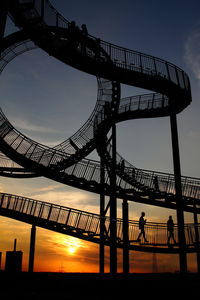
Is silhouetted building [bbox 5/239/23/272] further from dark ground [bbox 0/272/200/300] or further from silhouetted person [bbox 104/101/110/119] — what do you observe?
silhouetted person [bbox 104/101/110/119]

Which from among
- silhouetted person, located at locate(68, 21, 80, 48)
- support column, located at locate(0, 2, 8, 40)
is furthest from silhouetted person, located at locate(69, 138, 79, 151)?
support column, located at locate(0, 2, 8, 40)

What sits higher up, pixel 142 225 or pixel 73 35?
pixel 73 35

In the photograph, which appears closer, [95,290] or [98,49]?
[95,290]

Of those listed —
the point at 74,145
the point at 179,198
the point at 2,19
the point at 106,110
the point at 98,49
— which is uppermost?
the point at 98,49

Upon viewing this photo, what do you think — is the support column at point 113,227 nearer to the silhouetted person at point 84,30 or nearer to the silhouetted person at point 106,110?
the silhouetted person at point 106,110

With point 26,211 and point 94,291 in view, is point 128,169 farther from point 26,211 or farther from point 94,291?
point 94,291

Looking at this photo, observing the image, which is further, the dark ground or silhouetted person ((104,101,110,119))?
silhouetted person ((104,101,110,119))

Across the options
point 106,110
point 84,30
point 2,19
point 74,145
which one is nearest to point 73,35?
point 84,30

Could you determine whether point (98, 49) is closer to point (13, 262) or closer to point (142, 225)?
point (142, 225)

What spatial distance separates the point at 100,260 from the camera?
66.3ft

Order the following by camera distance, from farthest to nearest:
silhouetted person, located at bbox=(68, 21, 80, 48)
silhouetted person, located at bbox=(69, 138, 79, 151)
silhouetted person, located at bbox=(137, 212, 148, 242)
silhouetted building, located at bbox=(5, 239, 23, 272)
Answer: silhouetted person, located at bbox=(69, 138, 79, 151)
silhouetted person, located at bbox=(137, 212, 148, 242)
silhouetted person, located at bbox=(68, 21, 80, 48)
silhouetted building, located at bbox=(5, 239, 23, 272)

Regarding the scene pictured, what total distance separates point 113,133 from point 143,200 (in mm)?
4722

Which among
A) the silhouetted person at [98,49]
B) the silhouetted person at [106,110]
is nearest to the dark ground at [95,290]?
the silhouetted person at [98,49]

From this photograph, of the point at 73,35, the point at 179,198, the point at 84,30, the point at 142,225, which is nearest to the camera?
the point at 73,35
